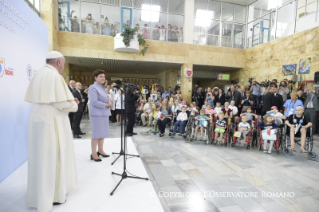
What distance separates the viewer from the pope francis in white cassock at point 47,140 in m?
1.85

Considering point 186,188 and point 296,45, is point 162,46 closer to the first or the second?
point 296,45

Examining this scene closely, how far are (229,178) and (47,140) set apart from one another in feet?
8.71

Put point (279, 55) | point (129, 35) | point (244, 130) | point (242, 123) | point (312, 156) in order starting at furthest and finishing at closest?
1. point (279, 55)
2. point (129, 35)
3. point (242, 123)
4. point (244, 130)
5. point (312, 156)

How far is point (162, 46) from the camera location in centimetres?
1060

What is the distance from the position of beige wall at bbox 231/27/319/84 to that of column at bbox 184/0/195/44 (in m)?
3.83

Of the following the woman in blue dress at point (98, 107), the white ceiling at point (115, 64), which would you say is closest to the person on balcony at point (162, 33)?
the white ceiling at point (115, 64)

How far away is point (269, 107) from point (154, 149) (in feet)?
12.6

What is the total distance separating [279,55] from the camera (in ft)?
31.1

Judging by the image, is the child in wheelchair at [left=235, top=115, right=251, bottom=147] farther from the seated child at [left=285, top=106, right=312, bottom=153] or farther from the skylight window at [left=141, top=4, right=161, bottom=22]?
the skylight window at [left=141, top=4, right=161, bottom=22]

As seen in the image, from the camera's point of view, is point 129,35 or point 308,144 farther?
point 129,35

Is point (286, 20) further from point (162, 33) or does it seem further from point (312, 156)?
point (312, 156)

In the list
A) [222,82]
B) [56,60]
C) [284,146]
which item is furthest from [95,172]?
[222,82]

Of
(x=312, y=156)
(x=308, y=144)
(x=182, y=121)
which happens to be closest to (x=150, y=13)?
(x=182, y=121)

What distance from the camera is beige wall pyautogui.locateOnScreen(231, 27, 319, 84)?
25.8 feet
